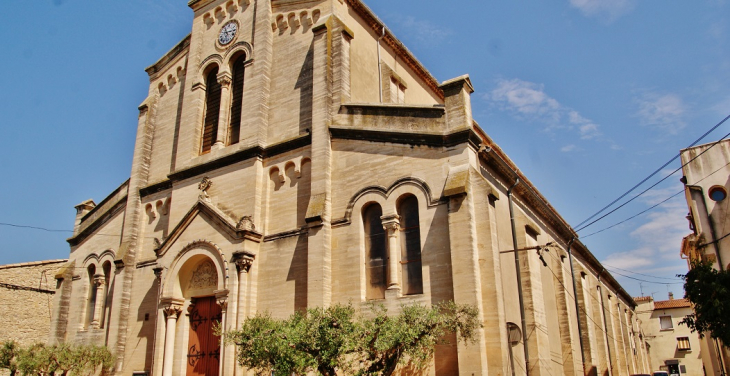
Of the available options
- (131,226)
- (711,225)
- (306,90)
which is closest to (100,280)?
(131,226)

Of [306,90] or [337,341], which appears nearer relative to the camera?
[337,341]

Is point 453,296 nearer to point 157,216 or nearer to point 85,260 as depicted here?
point 157,216

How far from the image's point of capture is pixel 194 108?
848 inches

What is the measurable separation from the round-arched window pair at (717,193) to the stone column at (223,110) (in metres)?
24.7

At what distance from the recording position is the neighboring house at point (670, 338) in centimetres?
5588

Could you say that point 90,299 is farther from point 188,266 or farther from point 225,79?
point 225,79

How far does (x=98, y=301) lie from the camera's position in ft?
72.0

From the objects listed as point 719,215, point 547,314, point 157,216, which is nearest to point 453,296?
point 547,314

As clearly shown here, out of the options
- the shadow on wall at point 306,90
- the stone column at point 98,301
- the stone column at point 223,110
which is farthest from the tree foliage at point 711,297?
the stone column at point 98,301

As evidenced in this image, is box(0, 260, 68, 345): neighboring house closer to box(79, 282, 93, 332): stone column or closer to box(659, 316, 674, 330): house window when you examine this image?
box(79, 282, 93, 332): stone column

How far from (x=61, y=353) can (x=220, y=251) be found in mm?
7419

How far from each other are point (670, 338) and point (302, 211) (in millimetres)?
55432

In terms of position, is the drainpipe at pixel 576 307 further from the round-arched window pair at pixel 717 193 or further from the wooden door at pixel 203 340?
the wooden door at pixel 203 340

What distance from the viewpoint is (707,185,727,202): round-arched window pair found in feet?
91.4
